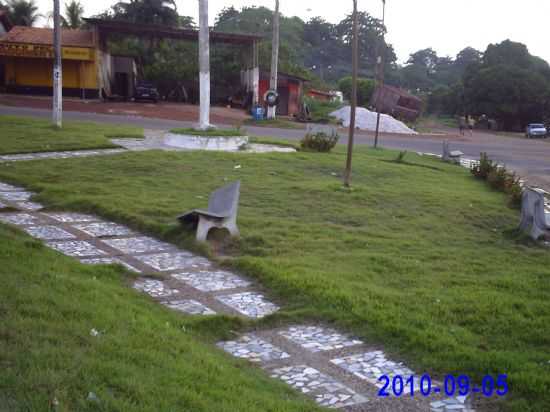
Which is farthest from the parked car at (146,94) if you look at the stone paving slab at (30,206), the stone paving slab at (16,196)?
the stone paving slab at (30,206)

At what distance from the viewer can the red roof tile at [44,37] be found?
111ft

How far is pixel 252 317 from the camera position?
17.5 feet

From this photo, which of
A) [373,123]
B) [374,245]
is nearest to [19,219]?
[374,245]

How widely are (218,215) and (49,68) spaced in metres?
30.9

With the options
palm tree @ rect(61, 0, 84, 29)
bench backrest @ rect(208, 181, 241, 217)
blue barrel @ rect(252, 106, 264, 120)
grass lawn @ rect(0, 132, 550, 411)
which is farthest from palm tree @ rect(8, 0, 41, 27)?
bench backrest @ rect(208, 181, 241, 217)

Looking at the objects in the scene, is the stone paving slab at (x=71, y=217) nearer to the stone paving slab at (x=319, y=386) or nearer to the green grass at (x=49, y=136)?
the stone paving slab at (x=319, y=386)

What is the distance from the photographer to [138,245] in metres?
7.43

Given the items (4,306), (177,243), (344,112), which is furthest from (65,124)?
(344,112)

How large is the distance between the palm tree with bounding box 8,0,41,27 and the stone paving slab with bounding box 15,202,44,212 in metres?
42.7

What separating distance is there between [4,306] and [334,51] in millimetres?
81937

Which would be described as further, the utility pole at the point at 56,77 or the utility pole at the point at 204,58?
the utility pole at the point at 56,77

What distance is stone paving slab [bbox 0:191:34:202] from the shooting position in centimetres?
938

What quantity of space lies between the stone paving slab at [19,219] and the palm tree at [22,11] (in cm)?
4360

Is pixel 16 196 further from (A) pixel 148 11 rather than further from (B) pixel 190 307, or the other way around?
(A) pixel 148 11
